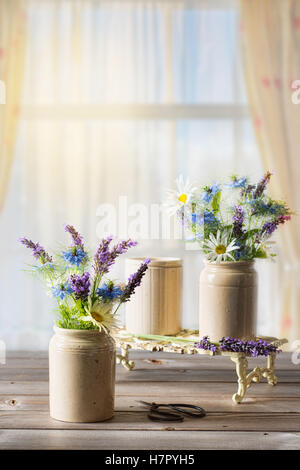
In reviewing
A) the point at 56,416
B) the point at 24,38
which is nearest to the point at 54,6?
the point at 24,38

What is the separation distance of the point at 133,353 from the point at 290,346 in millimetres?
1599

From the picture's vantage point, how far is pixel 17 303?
12.2 ft

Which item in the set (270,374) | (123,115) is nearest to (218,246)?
(270,374)

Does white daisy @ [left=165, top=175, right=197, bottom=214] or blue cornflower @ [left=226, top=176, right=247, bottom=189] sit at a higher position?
blue cornflower @ [left=226, top=176, right=247, bottom=189]

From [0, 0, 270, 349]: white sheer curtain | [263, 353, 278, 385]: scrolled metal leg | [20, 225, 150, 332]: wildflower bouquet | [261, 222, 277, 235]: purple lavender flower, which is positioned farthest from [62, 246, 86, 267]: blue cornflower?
[0, 0, 270, 349]: white sheer curtain

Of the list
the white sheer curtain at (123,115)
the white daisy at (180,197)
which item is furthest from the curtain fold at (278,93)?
the white daisy at (180,197)

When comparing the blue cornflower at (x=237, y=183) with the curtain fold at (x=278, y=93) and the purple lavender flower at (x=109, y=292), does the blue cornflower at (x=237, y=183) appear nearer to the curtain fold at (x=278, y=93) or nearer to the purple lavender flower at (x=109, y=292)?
the purple lavender flower at (x=109, y=292)

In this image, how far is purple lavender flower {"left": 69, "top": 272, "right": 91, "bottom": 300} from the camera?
1.26m

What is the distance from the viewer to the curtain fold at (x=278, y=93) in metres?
3.55

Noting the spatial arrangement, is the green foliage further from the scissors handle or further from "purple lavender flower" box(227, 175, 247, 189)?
"purple lavender flower" box(227, 175, 247, 189)

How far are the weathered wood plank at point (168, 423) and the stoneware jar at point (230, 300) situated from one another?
0.32m

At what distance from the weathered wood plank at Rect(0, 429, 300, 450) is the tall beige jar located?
0.09m

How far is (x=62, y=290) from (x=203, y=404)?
42 cm
